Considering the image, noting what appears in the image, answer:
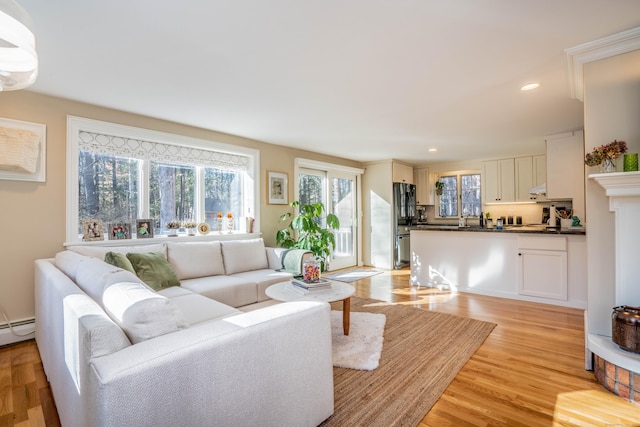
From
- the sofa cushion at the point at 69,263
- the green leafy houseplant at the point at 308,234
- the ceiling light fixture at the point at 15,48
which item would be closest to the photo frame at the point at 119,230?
the sofa cushion at the point at 69,263

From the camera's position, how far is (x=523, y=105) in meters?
3.32

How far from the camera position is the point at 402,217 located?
6.71 meters

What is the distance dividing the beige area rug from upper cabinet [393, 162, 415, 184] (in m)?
3.71

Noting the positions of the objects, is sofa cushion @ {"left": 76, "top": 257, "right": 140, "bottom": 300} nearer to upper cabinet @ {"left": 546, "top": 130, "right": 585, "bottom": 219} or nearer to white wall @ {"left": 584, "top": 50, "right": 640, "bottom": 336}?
white wall @ {"left": 584, "top": 50, "right": 640, "bottom": 336}

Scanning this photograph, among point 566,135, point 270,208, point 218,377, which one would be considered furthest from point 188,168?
point 566,135

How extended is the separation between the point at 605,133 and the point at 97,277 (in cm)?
338

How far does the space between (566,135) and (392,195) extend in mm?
2993

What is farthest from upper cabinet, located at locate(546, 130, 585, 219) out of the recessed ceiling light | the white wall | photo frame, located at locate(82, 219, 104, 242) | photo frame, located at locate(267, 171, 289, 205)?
photo frame, located at locate(82, 219, 104, 242)

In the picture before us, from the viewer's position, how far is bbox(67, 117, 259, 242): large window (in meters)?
3.26

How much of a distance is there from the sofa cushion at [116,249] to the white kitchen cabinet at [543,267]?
14.8 ft

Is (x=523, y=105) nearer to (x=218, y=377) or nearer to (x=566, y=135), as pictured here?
(x=566, y=135)

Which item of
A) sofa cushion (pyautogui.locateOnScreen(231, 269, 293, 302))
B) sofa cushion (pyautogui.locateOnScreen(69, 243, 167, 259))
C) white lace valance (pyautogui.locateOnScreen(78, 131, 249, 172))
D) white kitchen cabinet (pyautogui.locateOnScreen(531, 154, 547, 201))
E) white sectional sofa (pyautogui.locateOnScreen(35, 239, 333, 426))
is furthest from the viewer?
white kitchen cabinet (pyautogui.locateOnScreen(531, 154, 547, 201))

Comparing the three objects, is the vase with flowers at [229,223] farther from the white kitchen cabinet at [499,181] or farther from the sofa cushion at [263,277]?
the white kitchen cabinet at [499,181]

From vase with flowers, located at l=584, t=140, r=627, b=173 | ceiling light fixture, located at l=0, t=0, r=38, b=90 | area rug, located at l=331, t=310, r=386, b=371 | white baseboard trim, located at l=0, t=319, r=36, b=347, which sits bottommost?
area rug, located at l=331, t=310, r=386, b=371
